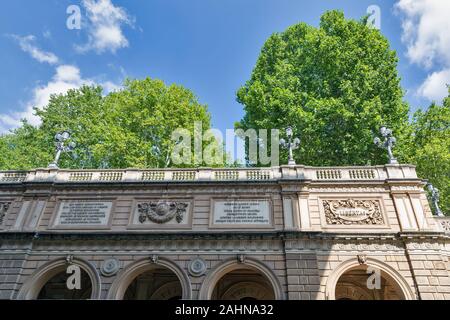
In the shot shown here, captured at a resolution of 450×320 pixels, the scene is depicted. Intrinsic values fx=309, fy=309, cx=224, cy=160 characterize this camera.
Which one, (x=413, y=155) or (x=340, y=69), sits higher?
(x=340, y=69)

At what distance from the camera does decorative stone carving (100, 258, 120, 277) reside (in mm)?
13658

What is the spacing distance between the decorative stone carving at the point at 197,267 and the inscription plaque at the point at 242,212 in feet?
6.23

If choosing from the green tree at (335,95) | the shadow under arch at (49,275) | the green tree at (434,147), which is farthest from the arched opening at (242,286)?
the green tree at (434,147)

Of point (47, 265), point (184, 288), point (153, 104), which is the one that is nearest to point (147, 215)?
point (184, 288)

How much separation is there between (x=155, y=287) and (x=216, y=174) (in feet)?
22.1

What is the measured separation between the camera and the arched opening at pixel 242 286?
15.8 metres

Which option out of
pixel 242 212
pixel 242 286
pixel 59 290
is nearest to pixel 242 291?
pixel 242 286

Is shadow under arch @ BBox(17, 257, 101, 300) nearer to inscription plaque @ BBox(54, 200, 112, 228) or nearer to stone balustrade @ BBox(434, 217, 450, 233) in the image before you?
inscription plaque @ BBox(54, 200, 112, 228)

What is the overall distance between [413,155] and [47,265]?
22.7 m

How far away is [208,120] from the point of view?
2772 centimetres

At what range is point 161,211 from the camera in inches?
598

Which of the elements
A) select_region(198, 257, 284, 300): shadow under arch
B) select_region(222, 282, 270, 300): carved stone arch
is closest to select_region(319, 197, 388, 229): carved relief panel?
select_region(198, 257, 284, 300): shadow under arch

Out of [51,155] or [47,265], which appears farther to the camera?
[51,155]
